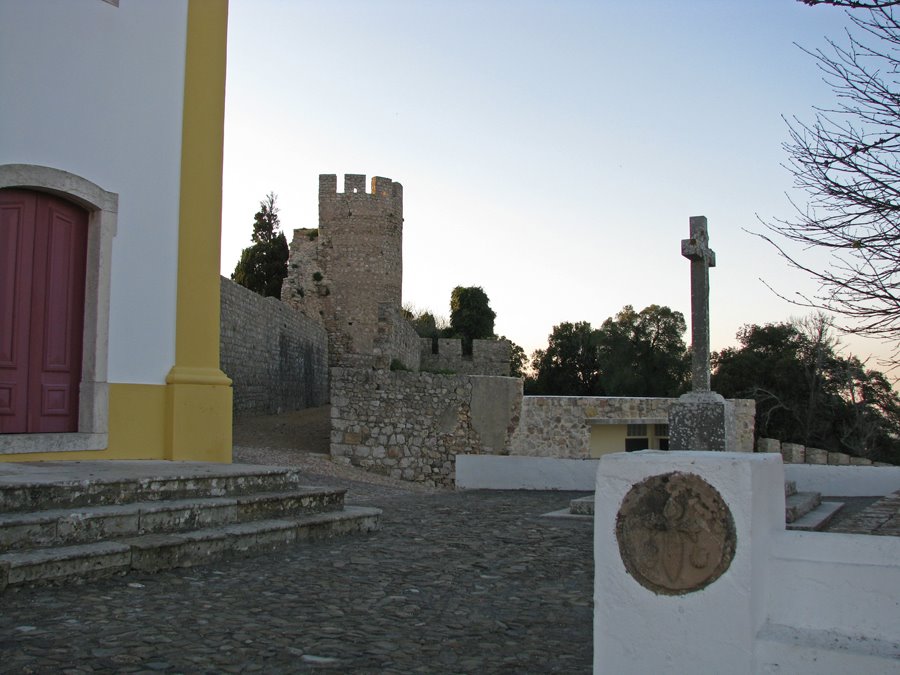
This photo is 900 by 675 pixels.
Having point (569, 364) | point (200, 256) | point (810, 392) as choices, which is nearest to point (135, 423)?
point (200, 256)

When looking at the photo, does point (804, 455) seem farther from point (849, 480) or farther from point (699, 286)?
point (699, 286)

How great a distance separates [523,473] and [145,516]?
26.5 feet

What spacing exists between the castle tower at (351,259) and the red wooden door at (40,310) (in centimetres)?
2022

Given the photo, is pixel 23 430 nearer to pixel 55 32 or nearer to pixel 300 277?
pixel 55 32

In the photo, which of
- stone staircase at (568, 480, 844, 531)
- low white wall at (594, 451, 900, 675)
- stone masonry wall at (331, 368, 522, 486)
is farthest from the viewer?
stone masonry wall at (331, 368, 522, 486)

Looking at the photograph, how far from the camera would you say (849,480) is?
10883mm

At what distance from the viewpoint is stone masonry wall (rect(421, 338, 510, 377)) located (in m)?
27.4

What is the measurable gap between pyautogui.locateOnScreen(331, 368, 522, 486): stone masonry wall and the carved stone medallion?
11.0 m

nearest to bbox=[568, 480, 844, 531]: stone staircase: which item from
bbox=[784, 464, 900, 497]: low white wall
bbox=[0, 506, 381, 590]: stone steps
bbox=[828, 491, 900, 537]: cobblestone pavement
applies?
bbox=[828, 491, 900, 537]: cobblestone pavement

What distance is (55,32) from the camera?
645cm

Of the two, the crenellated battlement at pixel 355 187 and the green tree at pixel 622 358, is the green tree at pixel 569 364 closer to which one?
the green tree at pixel 622 358

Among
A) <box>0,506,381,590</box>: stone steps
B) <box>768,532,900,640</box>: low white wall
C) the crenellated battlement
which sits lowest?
<box>0,506,381,590</box>: stone steps

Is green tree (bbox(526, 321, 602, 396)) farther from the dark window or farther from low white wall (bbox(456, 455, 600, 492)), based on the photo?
low white wall (bbox(456, 455, 600, 492))

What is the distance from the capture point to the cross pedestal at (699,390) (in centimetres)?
869
